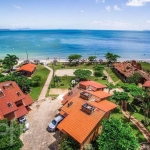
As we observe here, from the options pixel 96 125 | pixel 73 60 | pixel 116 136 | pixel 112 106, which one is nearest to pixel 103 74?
pixel 73 60

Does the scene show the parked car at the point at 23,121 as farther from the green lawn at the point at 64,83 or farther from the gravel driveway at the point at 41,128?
the green lawn at the point at 64,83

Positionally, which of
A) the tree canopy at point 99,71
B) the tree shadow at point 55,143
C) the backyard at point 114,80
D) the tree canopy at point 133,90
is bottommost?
the tree shadow at point 55,143

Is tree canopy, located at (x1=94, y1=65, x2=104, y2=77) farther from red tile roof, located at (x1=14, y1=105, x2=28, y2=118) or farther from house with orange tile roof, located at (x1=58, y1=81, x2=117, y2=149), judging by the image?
red tile roof, located at (x1=14, y1=105, x2=28, y2=118)

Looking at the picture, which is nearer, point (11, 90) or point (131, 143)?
point (131, 143)

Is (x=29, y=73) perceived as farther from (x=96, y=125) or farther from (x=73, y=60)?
(x=96, y=125)

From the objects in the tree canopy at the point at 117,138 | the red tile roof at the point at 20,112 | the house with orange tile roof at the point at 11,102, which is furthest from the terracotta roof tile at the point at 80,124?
the house with orange tile roof at the point at 11,102

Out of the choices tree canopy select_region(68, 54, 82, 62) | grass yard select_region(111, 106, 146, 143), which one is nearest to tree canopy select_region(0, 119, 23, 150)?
grass yard select_region(111, 106, 146, 143)
